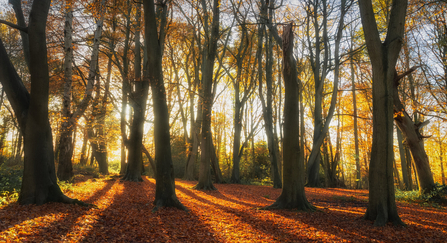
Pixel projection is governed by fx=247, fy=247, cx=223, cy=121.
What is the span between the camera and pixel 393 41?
219 inches

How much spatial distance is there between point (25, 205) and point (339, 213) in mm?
7314

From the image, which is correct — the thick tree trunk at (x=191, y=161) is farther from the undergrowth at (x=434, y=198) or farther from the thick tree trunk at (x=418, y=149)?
the undergrowth at (x=434, y=198)

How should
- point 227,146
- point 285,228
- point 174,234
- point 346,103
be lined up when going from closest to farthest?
point 174,234 → point 285,228 → point 346,103 → point 227,146

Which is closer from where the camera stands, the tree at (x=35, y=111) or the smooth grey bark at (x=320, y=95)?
the tree at (x=35, y=111)

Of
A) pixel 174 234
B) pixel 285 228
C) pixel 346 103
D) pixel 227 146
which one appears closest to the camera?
pixel 174 234

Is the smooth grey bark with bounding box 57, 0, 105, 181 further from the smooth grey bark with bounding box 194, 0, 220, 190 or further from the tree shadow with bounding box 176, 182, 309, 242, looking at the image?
the tree shadow with bounding box 176, 182, 309, 242

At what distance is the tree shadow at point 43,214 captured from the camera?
391 cm

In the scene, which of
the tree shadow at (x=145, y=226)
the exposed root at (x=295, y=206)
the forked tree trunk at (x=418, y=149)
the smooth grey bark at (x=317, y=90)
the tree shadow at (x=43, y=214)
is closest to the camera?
the tree shadow at (x=43, y=214)

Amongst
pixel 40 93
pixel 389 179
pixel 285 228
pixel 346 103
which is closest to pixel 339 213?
pixel 389 179

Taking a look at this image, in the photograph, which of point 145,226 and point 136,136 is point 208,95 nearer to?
point 136,136

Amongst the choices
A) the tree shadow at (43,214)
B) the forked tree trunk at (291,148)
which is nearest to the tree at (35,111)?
the tree shadow at (43,214)

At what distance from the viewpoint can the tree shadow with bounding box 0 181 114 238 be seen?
12.8 ft

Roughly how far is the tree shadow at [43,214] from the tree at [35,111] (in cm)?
26

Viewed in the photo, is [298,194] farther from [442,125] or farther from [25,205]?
[442,125]
